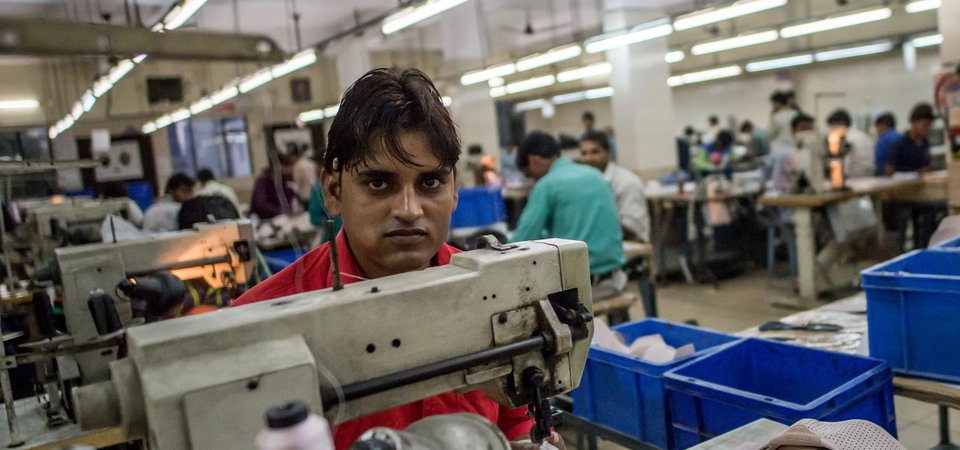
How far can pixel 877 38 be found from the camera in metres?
11.3

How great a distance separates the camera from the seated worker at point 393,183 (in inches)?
45.6

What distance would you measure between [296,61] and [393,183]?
21.1ft

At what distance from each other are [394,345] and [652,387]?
4.23 ft

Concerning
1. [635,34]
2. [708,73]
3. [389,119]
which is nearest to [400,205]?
[389,119]

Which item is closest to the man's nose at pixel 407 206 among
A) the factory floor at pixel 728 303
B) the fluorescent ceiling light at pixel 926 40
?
the factory floor at pixel 728 303

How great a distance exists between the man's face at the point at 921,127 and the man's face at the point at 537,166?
4690mm

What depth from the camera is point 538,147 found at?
409 centimetres

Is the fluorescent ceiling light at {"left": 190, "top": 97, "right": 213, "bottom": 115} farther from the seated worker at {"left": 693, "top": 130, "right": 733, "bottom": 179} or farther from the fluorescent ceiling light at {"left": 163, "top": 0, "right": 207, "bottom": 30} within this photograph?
the seated worker at {"left": 693, "top": 130, "right": 733, "bottom": 179}

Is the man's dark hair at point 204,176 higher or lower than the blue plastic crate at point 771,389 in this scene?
higher

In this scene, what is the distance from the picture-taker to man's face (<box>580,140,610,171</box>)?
5.03m

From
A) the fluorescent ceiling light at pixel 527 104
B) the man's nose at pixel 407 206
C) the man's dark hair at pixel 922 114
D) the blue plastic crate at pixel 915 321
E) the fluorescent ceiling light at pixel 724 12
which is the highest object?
the fluorescent ceiling light at pixel 527 104

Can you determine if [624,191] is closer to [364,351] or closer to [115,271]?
[115,271]

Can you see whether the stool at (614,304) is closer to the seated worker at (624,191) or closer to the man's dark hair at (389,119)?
the seated worker at (624,191)

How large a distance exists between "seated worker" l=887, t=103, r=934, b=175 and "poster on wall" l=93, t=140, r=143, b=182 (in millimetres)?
11527
